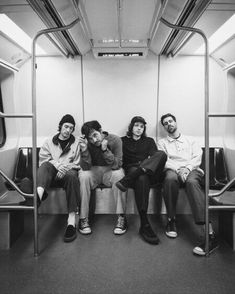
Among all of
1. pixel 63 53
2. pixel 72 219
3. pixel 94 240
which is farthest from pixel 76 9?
pixel 94 240

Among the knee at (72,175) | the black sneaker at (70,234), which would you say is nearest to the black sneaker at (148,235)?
the black sneaker at (70,234)

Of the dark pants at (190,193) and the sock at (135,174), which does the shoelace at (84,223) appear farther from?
the dark pants at (190,193)

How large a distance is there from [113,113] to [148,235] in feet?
7.23

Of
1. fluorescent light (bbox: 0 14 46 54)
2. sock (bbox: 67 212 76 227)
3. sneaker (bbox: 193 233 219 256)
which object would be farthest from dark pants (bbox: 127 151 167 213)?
fluorescent light (bbox: 0 14 46 54)

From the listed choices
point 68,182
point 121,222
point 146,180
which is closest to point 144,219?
point 121,222

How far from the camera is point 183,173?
9.91 feet

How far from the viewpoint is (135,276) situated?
2031 millimetres

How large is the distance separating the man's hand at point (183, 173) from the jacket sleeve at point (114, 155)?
2.71ft

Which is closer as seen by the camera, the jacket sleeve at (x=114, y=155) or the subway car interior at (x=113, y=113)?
the subway car interior at (x=113, y=113)

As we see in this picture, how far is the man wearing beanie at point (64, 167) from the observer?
279cm

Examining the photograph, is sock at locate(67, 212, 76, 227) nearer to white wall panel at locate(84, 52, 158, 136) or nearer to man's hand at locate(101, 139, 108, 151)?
man's hand at locate(101, 139, 108, 151)

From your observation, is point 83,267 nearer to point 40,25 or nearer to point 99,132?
point 99,132

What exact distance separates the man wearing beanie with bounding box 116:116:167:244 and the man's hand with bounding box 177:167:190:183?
257mm

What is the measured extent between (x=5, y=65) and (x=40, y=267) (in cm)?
275
